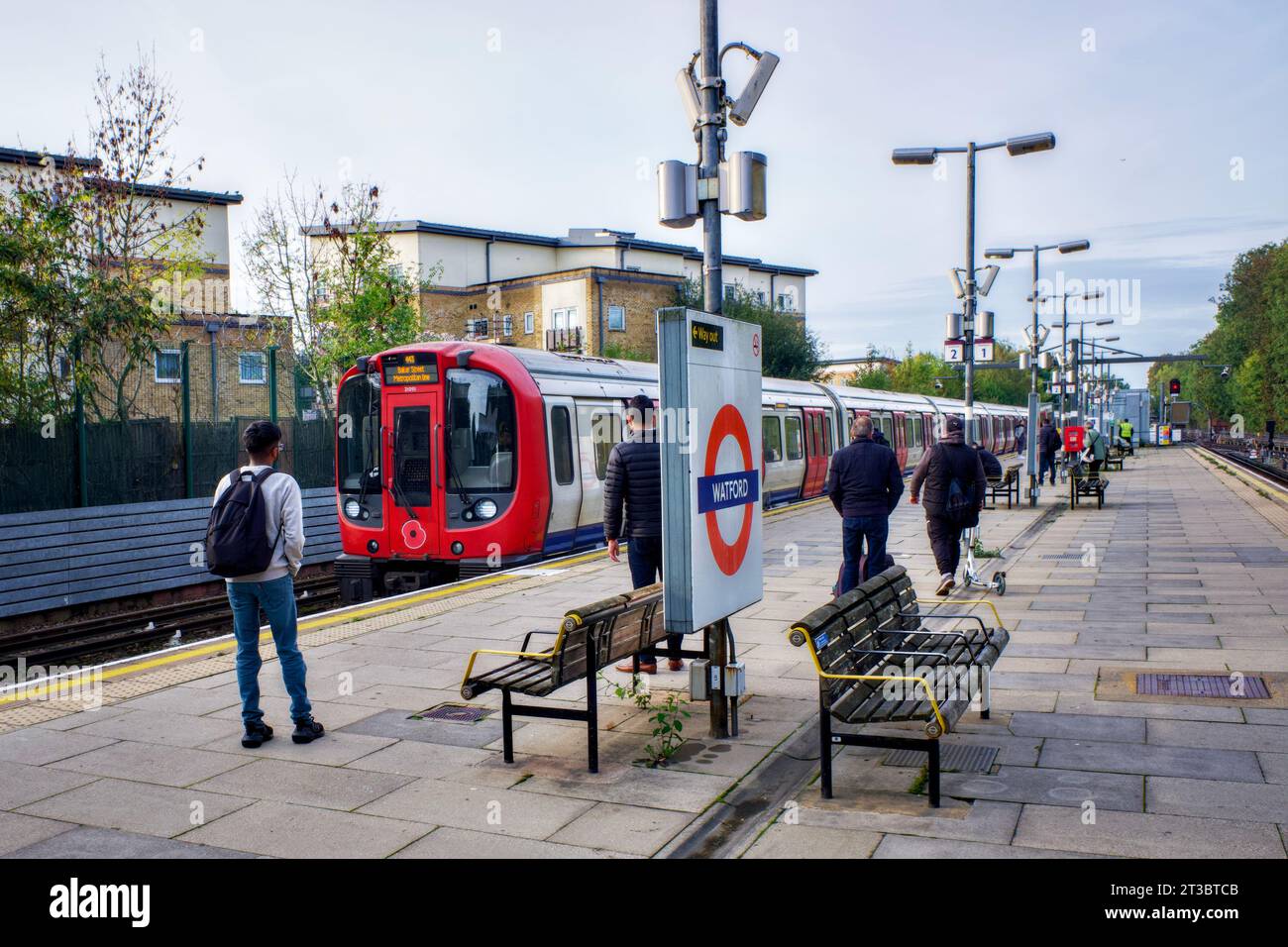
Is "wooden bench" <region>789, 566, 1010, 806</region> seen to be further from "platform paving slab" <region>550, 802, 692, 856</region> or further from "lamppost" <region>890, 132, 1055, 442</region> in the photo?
"lamppost" <region>890, 132, 1055, 442</region>

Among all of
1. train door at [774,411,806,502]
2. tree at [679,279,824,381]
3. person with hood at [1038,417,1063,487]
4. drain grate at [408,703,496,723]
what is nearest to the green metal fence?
drain grate at [408,703,496,723]

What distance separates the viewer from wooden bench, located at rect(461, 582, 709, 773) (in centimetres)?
550

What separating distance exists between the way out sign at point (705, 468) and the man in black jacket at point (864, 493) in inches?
125

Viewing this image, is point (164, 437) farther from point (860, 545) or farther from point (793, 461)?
point (793, 461)

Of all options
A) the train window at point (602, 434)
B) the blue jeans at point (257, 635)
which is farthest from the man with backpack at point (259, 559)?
the train window at point (602, 434)

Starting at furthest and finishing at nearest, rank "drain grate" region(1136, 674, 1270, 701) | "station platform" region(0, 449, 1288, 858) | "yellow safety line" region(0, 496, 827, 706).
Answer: "yellow safety line" region(0, 496, 827, 706) → "drain grate" region(1136, 674, 1270, 701) → "station platform" region(0, 449, 1288, 858)

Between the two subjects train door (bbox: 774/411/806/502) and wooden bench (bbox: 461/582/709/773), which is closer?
wooden bench (bbox: 461/582/709/773)

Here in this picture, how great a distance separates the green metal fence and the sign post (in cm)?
984

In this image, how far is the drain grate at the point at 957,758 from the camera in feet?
18.0

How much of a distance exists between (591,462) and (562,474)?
2.80 ft

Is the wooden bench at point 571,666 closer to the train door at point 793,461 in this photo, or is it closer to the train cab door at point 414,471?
the train cab door at point 414,471

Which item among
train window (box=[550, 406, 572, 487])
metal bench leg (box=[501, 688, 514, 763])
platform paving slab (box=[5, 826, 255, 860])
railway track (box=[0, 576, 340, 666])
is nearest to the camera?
platform paving slab (box=[5, 826, 255, 860])
